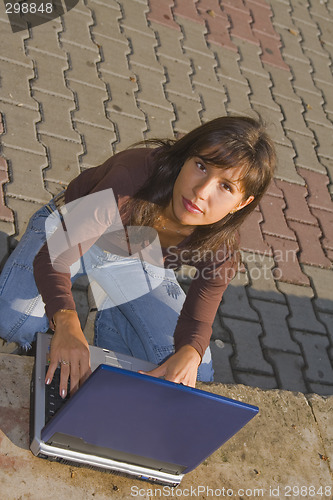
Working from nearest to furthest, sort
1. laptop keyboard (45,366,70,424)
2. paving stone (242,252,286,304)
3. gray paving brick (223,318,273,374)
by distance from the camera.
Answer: laptop keyboard (45,366,70,424) → gray paving brick (223,318,273,374) → paving stone (242,252,286,304)

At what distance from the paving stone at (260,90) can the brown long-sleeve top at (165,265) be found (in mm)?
2702

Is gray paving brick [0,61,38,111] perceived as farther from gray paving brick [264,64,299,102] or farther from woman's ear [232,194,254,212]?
gray paving brick [264,64,299,102]

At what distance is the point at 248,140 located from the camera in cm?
223

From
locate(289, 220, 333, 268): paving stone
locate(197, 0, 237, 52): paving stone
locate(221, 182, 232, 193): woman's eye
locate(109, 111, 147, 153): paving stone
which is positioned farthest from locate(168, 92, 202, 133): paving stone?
locate(221, 182, 232, 193): woman's eye

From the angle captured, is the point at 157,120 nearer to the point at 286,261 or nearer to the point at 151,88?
the point at 151,88

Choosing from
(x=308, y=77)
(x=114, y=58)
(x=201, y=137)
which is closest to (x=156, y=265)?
(x=201, y=137)

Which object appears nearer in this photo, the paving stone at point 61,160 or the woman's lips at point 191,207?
the woman's lips at point 191,207

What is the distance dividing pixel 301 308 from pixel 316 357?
1.09 feet

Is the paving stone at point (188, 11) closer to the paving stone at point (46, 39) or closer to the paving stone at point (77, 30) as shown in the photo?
the paving stone at point (77, 30)

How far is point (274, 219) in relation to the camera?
426 cm

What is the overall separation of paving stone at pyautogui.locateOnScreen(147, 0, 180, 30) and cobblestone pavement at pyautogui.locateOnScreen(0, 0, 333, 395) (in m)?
0.01

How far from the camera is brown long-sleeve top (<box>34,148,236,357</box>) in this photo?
2.30m

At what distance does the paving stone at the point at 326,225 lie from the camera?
4.38m

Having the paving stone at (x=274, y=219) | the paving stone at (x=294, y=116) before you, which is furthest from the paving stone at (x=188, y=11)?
the paving stone at (x=274, y=219)
